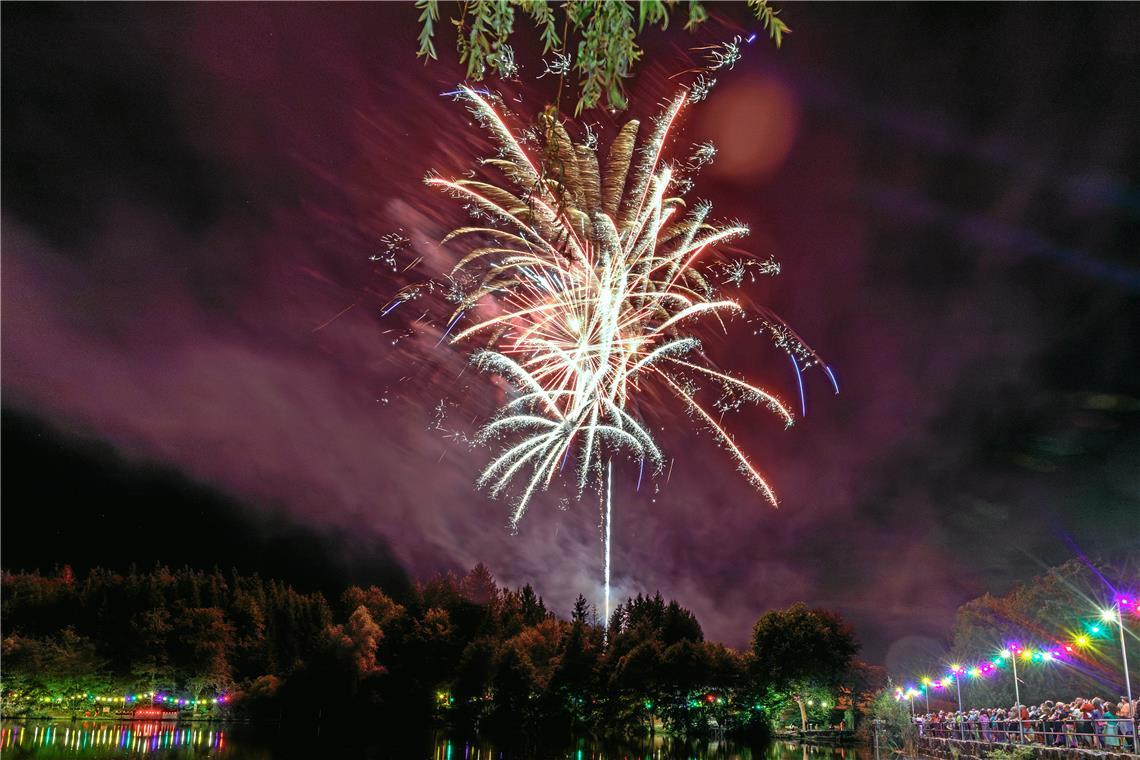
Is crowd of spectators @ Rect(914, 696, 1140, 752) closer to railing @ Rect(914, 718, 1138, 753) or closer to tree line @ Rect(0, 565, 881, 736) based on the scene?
railing @ Rect(914, 718, 1138, 753)

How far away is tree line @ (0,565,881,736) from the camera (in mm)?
69062

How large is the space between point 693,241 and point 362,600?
74.5 metres

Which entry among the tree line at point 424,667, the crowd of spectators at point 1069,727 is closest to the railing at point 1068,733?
the crowd of spectators at point 1069,727

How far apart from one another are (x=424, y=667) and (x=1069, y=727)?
5777 centimetres

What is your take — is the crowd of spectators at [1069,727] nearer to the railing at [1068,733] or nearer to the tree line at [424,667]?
the railing at [1068,733]

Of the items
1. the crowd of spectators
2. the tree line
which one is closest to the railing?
the crowd of spectators

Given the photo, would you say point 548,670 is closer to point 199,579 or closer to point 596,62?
point 199,579

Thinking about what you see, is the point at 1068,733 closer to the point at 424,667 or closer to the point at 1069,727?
the point at 1069,727

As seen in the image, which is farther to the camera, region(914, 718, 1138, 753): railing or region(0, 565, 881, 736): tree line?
region(0, 565, 881, 736): tree line

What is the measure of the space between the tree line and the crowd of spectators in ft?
132

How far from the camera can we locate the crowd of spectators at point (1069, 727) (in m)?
19.4

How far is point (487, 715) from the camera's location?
6950cm


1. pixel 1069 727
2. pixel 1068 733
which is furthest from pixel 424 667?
pixel 1068 733

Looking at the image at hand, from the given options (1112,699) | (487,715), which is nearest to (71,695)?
(487,715)
